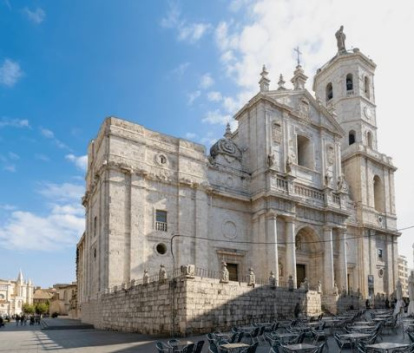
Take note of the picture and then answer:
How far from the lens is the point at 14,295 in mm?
80375

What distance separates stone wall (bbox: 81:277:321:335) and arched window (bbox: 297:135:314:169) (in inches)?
465

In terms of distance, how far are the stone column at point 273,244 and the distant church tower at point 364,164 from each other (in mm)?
10112

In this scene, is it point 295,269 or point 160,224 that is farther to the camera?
point 295,269

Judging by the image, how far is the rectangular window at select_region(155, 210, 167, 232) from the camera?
2278 centimetres

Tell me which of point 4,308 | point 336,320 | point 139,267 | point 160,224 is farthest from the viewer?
point 4,308

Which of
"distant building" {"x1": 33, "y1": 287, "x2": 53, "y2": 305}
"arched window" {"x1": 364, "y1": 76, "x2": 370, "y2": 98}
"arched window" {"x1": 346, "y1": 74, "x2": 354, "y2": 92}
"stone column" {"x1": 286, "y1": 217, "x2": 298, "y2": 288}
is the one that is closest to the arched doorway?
"stone column" {"x1": 286, "y1": 217, "x2": 298, "y2": 288}

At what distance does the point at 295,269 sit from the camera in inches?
1017

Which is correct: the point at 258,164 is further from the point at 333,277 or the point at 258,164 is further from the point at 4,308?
the point at 4,308

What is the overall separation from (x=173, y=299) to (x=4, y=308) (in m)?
73.4

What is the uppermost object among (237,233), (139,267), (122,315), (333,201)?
(333,201)

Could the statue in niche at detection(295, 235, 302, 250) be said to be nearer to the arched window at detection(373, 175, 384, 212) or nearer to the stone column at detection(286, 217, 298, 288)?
the stone column at detection(286, 217, 298, 288)

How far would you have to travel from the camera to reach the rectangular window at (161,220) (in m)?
22.8

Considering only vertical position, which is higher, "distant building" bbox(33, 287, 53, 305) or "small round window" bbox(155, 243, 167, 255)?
"small round window" bbox(155, 243, 167, 255)

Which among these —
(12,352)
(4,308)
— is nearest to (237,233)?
(12,352)
